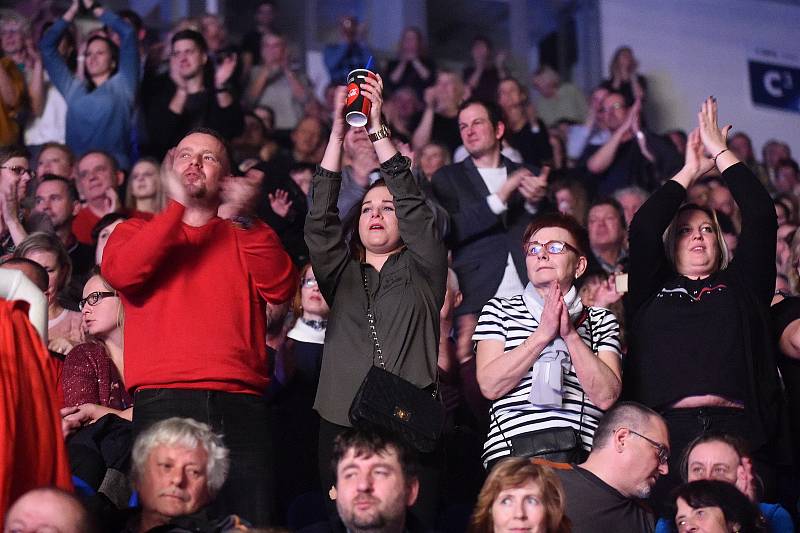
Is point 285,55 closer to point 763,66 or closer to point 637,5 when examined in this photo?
point 637,5

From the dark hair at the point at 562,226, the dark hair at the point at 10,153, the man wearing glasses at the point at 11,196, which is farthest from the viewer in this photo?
the dark hair at the point at 10,153

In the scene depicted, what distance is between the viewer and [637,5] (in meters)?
11.5

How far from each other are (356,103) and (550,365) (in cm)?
104

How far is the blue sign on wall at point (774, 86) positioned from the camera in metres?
11.5

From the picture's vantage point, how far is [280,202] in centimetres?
612

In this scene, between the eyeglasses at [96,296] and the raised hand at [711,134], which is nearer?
the eyeglasses at [96,296]

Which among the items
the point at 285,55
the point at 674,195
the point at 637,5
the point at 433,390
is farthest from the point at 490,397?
the point at 637,5

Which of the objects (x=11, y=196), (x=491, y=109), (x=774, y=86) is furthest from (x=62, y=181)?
(x=774, y=86)

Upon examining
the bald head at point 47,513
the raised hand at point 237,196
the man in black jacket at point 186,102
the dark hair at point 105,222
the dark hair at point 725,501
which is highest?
the man in black jacket at point 186,102

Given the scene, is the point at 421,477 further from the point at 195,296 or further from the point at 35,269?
the point at 35,269

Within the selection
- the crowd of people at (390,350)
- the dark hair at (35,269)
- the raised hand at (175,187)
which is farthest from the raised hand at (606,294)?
the dark hair at (35,269)

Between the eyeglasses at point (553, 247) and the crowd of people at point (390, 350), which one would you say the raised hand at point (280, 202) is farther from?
the eyeglasses at point (553, 247)

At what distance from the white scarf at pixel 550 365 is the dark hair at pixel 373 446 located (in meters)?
0.60

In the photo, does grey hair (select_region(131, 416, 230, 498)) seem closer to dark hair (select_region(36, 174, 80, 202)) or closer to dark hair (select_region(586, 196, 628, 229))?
dark hair (select_region(36, 174, 80, 202))
